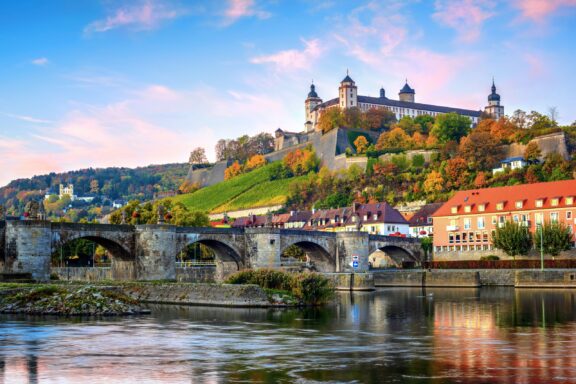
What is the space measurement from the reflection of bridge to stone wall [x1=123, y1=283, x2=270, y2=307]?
848cm

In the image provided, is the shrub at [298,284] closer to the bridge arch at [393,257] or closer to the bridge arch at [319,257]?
the bridge arch at [319,257]

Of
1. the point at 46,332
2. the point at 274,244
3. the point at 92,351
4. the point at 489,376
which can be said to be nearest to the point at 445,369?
the point at 489,376

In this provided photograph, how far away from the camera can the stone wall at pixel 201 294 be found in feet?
146

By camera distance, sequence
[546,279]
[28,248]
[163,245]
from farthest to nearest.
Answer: [546,279]
[163,245]
[28,248]

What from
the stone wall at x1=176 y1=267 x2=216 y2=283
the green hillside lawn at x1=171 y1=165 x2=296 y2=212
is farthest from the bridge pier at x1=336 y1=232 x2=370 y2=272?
the green hillside lawn at x1=171 y1=165 x2=296 y2=212

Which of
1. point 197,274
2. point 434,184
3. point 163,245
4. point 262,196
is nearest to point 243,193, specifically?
point 262,196

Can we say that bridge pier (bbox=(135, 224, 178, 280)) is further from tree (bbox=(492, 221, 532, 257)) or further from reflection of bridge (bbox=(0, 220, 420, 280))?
tree (bbox=(492, 221, 532, 257))

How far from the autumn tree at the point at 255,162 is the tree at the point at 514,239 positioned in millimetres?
112416

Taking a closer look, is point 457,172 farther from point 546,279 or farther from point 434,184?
point 546,279

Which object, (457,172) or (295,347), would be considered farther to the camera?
(457,172)

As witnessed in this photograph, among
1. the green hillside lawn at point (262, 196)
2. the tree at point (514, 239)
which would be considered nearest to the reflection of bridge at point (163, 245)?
the tree at point (514, 239)

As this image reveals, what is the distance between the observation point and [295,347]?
2769cm

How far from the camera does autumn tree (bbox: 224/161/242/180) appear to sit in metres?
193

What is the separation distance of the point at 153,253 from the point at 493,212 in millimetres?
46185
